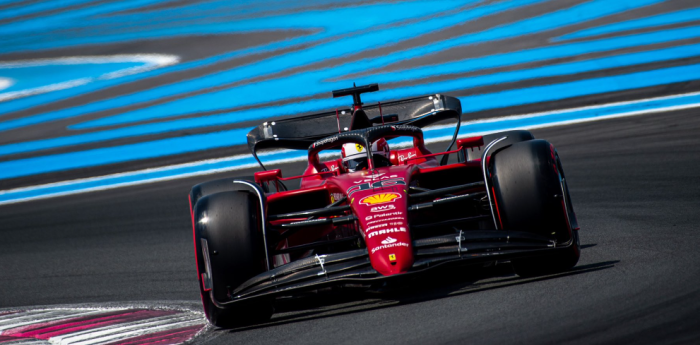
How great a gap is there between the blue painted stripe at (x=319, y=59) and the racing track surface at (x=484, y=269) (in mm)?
386

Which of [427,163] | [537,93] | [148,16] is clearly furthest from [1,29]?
[427,163]

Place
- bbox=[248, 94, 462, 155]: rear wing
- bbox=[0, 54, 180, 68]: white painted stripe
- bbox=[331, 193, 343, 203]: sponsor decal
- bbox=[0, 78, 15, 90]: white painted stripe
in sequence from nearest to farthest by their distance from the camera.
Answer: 1. bbox=[331, 193, 343, 203]: sponsor decal
2. bbox=[248, 94, 462, 155]: rear wing
3. bbox=[0, 54, 180, 68]: white painted stripe
4. bbox=[0, 78, 15, 90]: white painted stripe

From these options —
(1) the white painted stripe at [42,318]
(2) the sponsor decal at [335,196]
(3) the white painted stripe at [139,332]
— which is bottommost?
(3) the white painted stripe at [139,332]

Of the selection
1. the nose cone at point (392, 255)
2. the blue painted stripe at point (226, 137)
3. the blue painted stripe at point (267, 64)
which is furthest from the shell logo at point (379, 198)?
the blue painted stripe at point (267, 64)

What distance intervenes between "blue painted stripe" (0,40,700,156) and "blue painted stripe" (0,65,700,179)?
0.47 meters

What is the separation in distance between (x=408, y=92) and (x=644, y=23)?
200 inches

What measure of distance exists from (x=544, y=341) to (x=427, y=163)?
3163 mm

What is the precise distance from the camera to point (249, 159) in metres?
13.5

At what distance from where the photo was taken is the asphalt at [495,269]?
14.0ft

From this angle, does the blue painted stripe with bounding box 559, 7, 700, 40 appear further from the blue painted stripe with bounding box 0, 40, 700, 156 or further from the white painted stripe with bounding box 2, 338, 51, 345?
the white painted stripe with bounding box 2, 338, 51, 345

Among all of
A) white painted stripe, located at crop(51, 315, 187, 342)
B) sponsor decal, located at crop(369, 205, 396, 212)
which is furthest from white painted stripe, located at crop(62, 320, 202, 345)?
sponsor decal, located at crop(369, 205, 396, 212)

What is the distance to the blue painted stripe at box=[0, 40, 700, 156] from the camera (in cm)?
1483

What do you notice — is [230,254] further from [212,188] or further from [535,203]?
[535,203]

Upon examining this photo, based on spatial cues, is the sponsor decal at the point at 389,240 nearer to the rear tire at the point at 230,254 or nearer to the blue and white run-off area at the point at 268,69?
the rear tire at the point at 230,254
